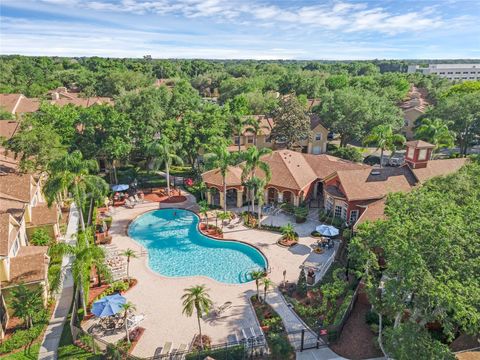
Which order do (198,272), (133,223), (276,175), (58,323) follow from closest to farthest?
(58,323) < (198,272) < (133,223) < (276,175)

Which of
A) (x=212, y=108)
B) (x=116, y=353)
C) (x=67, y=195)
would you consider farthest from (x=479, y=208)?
(x=67, y=195)

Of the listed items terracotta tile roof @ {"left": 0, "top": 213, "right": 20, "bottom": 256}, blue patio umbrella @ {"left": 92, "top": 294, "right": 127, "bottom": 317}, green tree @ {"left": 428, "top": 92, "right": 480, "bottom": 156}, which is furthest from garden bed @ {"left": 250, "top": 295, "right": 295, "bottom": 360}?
green tree @ {"left": 428, "top": 92, "right": 480, "bottom": 156}

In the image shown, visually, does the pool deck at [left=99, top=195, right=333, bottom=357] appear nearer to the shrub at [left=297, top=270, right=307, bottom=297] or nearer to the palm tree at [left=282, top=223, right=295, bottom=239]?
the palm tree at [left=282, top=223, right=295, bottom=239]

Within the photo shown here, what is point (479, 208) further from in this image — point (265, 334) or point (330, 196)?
point (330, 196)

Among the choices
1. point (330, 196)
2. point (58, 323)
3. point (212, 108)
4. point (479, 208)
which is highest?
point (212, 108)

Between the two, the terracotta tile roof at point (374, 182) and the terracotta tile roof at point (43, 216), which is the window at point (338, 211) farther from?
the terracotta tile roof at point (43, 216)
